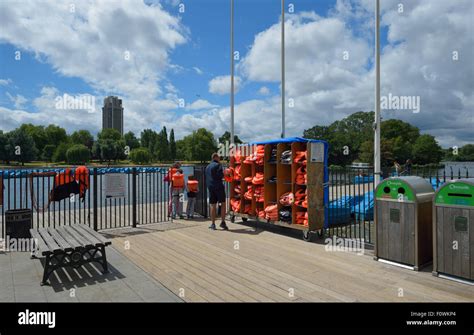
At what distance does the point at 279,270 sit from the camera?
558cm

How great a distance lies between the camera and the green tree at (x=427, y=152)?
6707 cm

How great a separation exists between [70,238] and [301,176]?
5149 mm

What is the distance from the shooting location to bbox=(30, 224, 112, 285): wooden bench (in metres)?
4.89

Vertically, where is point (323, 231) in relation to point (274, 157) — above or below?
below

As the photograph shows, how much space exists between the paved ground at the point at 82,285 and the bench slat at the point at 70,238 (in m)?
0.56

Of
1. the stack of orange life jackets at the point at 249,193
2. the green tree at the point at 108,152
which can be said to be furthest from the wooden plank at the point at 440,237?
the green tree at the point at 108,152

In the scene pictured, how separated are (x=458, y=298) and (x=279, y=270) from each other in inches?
102

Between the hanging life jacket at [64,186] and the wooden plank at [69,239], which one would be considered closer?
the wooden plank at [69,239]

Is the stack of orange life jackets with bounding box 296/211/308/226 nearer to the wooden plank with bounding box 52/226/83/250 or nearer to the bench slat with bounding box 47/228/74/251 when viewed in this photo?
the wooden plank with bounding box 52/226/83/250

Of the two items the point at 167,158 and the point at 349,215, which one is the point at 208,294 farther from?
the point at 167,158

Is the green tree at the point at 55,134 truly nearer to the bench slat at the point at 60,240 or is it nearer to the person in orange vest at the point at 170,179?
the person in orange vest at the point at 170,179

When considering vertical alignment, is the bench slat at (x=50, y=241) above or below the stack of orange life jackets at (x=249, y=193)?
below
